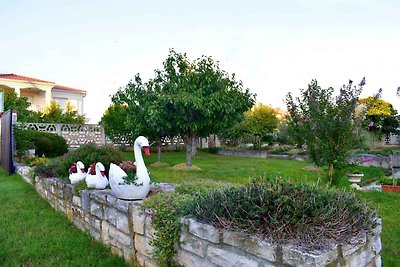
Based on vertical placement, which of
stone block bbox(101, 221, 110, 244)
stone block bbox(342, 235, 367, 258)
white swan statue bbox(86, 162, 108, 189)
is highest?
white swan statue bbox(86, 162, 108, 189)

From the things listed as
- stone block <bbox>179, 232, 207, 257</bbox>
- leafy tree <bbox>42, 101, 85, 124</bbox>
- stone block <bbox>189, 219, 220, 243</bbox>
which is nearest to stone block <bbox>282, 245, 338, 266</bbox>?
stone block <bbox>189, 219, 220, 243</bbox>

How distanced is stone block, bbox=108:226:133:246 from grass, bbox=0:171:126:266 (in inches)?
6.8

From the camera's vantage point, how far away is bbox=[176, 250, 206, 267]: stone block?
217 cm

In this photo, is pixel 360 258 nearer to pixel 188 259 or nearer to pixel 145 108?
pixel 188 259

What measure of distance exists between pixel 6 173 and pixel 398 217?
1017cm

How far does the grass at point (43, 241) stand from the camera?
10.1ft

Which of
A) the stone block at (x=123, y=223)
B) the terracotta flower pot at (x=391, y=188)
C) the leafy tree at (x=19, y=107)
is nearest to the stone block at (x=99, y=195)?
the stone block at (x=123, y=223)

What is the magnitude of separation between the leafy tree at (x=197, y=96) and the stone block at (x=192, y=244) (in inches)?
278

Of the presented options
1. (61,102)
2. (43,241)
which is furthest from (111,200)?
(61,102)

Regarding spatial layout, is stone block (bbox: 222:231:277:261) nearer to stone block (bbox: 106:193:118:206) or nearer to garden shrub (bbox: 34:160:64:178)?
stone block (bbox: 106:193:118:206)

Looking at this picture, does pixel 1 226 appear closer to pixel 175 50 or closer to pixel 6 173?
pixel 6 173

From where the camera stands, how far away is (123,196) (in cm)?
316

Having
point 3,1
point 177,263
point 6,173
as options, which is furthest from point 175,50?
point 177,263

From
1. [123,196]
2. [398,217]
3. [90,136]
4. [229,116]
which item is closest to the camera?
[123,196]
